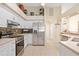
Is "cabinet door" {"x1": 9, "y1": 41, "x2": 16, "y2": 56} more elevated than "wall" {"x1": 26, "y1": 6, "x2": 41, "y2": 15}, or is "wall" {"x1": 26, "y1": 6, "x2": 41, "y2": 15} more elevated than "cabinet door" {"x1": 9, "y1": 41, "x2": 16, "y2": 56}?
"wall" {"x1": 26, "y1": 6, "x2": 41, "y2": 15}

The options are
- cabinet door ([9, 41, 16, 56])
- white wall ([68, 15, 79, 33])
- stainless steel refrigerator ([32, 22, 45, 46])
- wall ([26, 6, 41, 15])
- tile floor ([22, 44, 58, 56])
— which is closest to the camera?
cabinet door ([9, 41, 16, 56])

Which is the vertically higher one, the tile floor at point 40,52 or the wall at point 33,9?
the wall at point 33,9

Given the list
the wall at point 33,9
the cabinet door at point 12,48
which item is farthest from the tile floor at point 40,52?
the wall at point 33,9

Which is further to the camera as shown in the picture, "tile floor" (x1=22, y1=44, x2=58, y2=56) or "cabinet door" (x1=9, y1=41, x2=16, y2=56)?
"tile floor" (x1=22, y1=44, x2=58, y2=56)

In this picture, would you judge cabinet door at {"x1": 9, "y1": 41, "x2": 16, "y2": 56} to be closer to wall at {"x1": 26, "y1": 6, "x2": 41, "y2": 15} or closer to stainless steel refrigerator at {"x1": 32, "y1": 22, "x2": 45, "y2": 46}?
stainless steel refrigerator at {"x1": 32, "y1": 22, "x2": 45, "y2": 46}

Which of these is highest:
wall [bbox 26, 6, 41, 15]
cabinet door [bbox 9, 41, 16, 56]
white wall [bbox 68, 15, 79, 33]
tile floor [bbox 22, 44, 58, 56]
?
wall [bbox 26, 6, 41, 15]

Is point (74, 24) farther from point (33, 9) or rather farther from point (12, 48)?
point (12, 48)

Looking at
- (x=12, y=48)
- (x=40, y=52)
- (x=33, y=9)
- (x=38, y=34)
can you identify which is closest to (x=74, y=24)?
(x=40, y=52)

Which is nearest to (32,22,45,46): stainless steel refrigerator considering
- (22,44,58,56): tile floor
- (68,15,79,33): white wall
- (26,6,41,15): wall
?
(26,6,41,15): wall

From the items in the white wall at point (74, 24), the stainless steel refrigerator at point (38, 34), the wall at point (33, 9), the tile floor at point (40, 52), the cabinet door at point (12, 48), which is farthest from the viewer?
the wall at point (33, 9)

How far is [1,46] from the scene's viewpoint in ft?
10.2

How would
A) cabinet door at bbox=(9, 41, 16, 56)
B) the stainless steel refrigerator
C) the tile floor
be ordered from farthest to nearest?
1. the stainless steel refrigerator
2. the tile floor
3. cabinet door at bbox=(9, 41, 16, 56)

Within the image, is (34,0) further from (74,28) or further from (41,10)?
(41,10)

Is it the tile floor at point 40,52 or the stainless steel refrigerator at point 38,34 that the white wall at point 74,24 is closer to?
the tile floor at point 40,52
